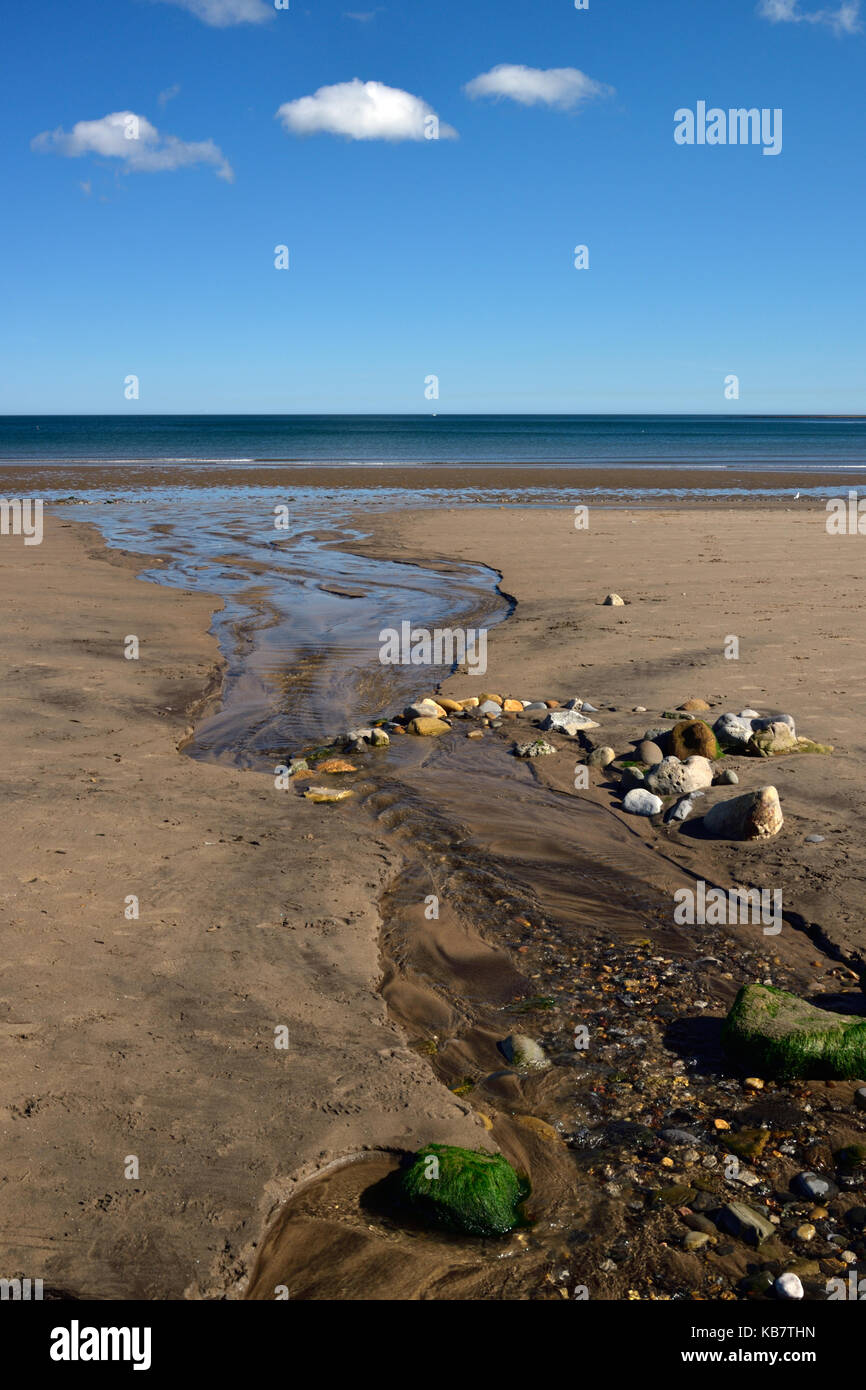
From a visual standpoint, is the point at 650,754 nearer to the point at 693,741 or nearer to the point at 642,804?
the point at 693,741

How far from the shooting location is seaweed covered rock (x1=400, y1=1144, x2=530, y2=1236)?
3.43m

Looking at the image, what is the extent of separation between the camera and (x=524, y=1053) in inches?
174

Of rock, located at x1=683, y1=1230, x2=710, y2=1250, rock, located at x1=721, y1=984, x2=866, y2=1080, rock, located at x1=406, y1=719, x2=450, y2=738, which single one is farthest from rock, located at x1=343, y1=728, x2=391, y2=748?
rock, located at x1=683, y1=1230, x2=710, y2=1250

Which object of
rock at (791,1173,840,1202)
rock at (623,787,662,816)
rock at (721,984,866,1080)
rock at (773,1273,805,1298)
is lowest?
rock at (773,1273,805,1298)

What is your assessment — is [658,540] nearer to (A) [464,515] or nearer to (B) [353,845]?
(A) [464,515]

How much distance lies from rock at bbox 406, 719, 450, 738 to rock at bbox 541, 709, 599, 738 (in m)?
0.93

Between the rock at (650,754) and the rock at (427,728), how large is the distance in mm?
1898

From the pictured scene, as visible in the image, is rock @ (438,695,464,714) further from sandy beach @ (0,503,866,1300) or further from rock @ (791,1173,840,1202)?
rock @ (791,1173,840,1202)

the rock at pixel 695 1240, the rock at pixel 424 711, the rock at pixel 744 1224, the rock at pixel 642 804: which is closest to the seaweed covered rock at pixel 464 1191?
the rock at pixel 695 1240

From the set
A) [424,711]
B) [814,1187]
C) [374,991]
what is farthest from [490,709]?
[814,1187]

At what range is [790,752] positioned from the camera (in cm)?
775

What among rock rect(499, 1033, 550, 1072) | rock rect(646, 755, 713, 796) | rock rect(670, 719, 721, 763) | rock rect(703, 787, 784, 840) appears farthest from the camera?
rock rect(670, 719, 721, 763)
